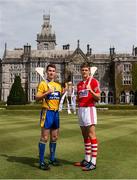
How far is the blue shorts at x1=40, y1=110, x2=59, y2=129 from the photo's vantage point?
8.09 metres

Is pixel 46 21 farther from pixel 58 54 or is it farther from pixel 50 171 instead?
pixel 50 171

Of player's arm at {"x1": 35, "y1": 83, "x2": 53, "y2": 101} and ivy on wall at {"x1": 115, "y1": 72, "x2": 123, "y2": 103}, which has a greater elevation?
ivy on wall at {"x1": 115, "y1": 72, "x2": 123, "y2": 103}

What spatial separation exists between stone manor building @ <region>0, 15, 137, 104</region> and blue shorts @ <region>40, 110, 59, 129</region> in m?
68.8

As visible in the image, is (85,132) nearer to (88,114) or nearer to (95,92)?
(88,114)

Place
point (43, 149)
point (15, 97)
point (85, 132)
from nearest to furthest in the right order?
point (43, 149) < point (85, 132) < point (15, 97)

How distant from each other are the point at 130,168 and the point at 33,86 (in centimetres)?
7377

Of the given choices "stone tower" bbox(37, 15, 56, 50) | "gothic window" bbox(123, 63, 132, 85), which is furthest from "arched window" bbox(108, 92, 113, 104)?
Result: "stone tower" bbox(37, 15, 56, 50)

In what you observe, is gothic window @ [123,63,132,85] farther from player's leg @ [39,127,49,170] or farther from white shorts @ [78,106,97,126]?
player's leg @ [39,127,49,170]

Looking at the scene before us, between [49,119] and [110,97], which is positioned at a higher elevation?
[110,97]

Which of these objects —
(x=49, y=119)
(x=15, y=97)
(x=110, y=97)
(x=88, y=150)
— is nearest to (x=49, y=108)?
(x=49, y=119)

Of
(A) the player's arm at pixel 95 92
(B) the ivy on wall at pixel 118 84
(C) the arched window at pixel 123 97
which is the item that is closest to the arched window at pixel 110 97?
(B) the ivy on wall at pixel 118 84

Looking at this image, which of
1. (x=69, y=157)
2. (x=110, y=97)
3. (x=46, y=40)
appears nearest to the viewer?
(x=69, y=157)

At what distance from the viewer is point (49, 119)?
8117 millimetres

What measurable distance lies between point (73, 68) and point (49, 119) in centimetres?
7292
